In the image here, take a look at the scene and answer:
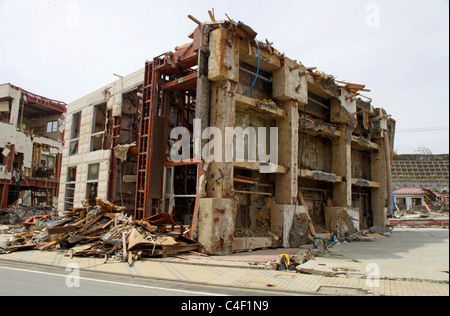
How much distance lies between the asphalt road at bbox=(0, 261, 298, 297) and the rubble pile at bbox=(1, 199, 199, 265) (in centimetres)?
193

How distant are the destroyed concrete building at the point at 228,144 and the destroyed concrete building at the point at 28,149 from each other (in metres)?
12.6

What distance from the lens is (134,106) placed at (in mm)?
17156

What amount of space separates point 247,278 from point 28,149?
29.3m

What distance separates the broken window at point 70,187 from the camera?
1808 cm

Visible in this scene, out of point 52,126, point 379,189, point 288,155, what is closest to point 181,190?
point 288,155

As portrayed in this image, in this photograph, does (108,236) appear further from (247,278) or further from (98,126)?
(98,126)

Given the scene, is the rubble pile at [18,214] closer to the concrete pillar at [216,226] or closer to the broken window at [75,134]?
the broken window at [75,134]

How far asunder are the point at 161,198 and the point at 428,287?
31.7 feet

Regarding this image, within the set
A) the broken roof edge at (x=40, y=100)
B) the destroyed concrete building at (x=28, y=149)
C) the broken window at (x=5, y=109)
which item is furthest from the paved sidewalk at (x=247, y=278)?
the broken roof edge at (x=40, y=100)

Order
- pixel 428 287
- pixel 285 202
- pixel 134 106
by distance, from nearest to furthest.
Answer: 1. pixel 428 287
2. pixel 285 202
3. pixel 134 106

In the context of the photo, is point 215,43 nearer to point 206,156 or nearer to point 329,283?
point 206,156
